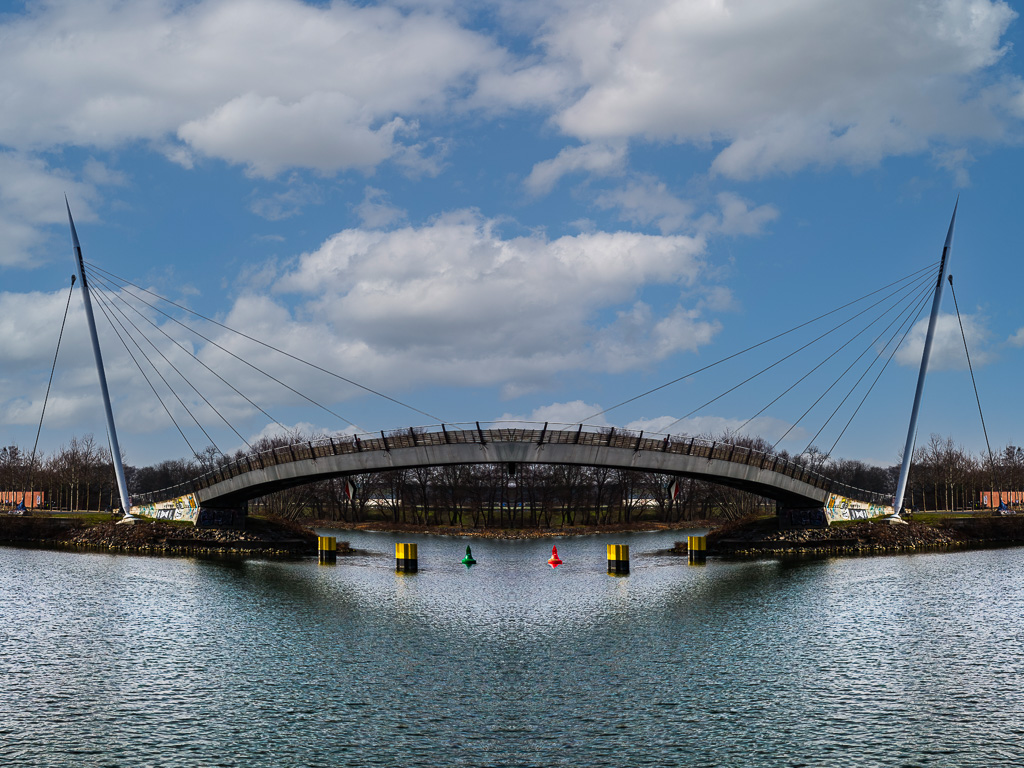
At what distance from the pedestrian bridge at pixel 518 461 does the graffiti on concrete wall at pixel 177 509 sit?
8 centimetres

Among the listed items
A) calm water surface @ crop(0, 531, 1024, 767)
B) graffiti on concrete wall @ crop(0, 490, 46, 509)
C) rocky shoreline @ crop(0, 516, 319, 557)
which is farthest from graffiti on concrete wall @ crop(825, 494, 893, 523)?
graffiti on concrete wall @ crop(0, 490, 46, 509)

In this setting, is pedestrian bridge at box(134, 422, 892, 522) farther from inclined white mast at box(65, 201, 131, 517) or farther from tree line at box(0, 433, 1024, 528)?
tree line at box(0, 433, 1024, 528)

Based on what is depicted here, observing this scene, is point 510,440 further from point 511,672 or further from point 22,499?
point 22,499

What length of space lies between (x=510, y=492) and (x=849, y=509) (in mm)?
40045

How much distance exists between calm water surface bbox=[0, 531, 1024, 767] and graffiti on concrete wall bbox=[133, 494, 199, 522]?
1948 cm

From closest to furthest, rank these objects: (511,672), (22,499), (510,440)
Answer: (511,672), (510,440), (22,499)

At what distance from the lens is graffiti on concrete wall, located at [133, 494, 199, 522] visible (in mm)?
64438

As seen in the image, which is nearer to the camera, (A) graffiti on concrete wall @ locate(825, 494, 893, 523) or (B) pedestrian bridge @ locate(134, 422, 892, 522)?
(B) pedestrian bridge @ locate(134, 422, 892, 522)

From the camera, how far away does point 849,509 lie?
6525 cm

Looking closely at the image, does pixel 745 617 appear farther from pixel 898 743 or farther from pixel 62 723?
pixel 62 723

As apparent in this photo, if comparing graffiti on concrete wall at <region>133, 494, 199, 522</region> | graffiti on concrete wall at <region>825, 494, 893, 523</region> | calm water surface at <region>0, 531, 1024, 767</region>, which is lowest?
calm water surface at <region>0, 531, 1024, 767</region>

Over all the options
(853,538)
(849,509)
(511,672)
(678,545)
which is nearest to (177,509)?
(678,545)

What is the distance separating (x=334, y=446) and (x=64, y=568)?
56.4 feet

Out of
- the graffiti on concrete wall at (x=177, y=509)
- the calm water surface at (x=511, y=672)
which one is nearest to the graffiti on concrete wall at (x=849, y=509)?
the calm water surface at (x=511, y=672)
